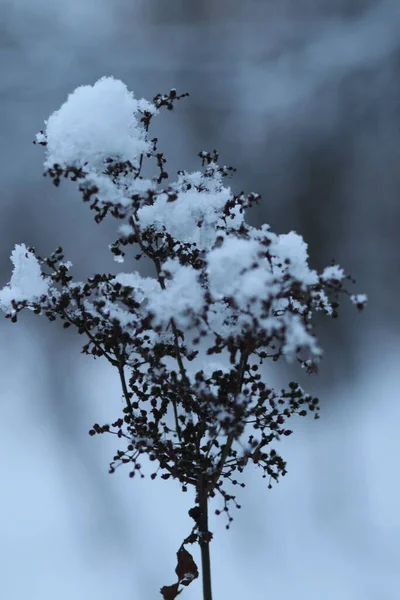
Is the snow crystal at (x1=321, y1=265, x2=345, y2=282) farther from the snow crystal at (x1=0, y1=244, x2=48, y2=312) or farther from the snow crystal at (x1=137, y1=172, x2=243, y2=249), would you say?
the snow crystal at (x1=0, y1=244, x2=48, y2=312)

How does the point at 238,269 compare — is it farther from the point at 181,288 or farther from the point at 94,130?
the point at 94,130

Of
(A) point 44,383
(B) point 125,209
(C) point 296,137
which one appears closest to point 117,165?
(B) point 125,209

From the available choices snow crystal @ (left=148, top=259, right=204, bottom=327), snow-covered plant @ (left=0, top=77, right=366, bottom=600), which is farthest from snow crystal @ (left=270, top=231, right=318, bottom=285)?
snow crystal @ (left=148, top=259, right=204, bottom=327)

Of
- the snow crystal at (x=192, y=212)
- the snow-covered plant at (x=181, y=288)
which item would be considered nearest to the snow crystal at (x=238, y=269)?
the snow-covered plant at (x=181, y=288)

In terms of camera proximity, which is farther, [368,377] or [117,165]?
[368,377]

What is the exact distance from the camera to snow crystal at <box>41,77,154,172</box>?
2.36 ft

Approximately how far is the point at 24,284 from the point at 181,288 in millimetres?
254

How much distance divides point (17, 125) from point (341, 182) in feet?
2.85

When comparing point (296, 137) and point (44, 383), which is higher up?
point (296, 137)

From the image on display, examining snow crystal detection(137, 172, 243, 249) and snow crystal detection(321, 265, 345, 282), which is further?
snow crystal detection(137, 172, 243, 249)

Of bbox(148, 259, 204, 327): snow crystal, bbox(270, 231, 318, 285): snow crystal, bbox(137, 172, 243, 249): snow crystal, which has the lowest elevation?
bbox(148, 259, 204, 327): snow crystal

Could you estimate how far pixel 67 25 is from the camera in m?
1.55

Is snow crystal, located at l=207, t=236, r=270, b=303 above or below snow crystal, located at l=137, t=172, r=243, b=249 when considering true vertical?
below

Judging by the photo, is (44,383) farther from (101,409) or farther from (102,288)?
(102,288)
